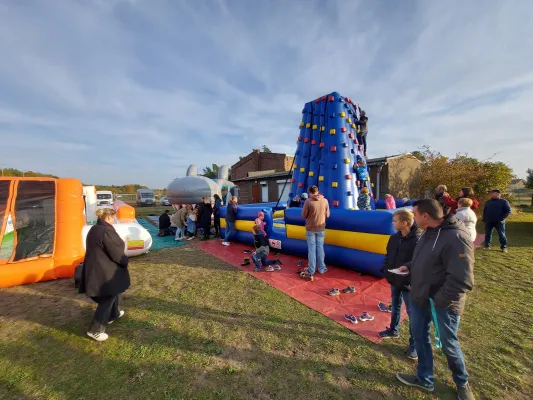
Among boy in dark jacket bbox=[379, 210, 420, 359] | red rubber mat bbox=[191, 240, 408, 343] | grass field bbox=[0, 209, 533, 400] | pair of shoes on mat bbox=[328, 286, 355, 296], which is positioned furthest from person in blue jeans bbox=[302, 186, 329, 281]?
boy in dark jacket bbox=[379, 210, 420, 359]

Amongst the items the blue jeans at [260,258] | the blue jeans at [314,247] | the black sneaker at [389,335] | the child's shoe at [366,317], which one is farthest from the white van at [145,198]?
the black sneaker at [389,335]

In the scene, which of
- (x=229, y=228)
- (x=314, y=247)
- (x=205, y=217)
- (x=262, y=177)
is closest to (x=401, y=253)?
(x=314, y=247)

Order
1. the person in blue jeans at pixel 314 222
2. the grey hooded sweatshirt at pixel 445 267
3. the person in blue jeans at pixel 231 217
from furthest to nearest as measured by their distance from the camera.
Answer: the person in blue jeans at pixel 231 217, the person in blue jeans at pixel 314 222, the grey hooded sweatshirt at pixel 445 267

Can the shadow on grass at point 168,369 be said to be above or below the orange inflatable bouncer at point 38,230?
below

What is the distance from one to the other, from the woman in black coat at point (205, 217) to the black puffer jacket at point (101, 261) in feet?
19.5

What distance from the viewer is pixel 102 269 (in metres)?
2.78

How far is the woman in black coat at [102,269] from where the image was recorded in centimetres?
275

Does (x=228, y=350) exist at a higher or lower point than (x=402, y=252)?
lower

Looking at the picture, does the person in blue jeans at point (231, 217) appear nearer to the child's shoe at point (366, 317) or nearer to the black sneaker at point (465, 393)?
the child's shoe at point (366, 317)

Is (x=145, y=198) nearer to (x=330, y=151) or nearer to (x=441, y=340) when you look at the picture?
(x=330, y=151)

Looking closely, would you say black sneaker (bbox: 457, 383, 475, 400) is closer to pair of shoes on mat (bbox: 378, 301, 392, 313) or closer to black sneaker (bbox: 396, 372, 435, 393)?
black sneaker (bbox: 396, 372, 435, 393)

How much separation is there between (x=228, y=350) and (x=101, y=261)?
1700 millimetres

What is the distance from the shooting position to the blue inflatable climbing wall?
593 centimetres

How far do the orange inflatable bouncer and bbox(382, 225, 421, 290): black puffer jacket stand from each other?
5423mm
